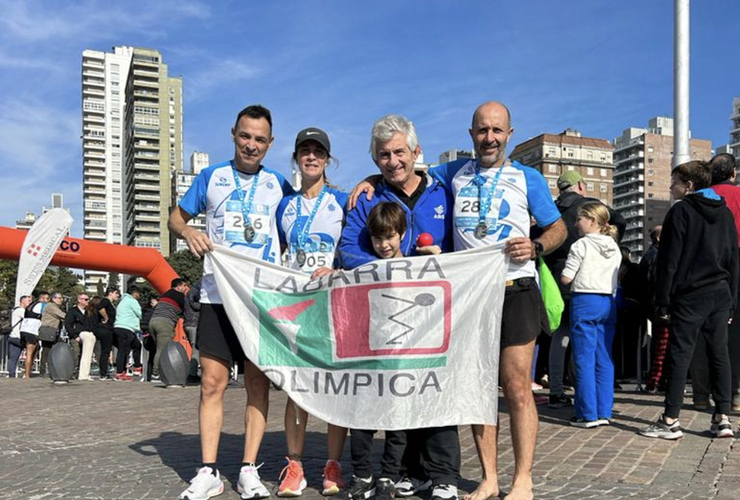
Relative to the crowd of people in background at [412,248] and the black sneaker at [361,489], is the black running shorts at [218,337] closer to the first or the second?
the crowd of people in background at [412,248]

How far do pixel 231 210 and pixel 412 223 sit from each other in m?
1.18

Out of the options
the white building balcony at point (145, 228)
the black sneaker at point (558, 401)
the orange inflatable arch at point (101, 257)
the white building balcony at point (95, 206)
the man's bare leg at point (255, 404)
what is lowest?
the black sneaker at point (558, 401)

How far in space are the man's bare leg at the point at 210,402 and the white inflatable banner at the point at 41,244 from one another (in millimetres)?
15941

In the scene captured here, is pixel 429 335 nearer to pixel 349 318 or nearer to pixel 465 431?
pixel 349 318

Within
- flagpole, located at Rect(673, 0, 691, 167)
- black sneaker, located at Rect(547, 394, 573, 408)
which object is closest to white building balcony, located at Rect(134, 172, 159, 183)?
flagpole, located at Rect(673, 0, 691, 167)

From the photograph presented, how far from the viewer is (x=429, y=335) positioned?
4320 millimetres

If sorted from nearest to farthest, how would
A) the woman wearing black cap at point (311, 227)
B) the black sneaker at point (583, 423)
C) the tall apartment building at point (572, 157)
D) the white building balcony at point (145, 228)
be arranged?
the woman wearing black cap at point (311, 227)
the black sneaker at point (583, 423)
the tall apartment building at point (572, 157)
the white building balcony at point (145, 228)

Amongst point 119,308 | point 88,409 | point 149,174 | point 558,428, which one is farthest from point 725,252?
point 149,174

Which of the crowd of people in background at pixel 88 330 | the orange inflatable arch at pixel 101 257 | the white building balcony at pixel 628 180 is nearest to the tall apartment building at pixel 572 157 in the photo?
the white building balcony at pixel 628 180

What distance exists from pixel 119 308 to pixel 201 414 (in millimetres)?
12809

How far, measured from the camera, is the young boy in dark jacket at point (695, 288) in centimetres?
628

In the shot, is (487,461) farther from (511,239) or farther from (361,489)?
(511,239)

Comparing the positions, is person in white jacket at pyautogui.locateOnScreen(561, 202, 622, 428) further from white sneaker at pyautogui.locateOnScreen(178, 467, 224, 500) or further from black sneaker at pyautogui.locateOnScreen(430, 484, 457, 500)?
white sneaker at pyautogui.locateOnScreen(178, 467, 224, 500)

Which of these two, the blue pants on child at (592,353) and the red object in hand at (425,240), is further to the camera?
the blue pants on child at (592,353)
